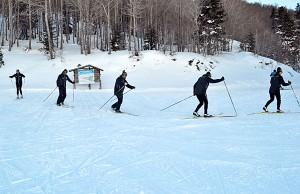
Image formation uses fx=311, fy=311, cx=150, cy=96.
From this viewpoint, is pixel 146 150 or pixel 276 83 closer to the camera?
pixel 146 150

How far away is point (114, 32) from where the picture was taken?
3972 centimetres

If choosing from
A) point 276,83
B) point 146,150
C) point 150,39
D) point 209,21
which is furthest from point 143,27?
point 146,150

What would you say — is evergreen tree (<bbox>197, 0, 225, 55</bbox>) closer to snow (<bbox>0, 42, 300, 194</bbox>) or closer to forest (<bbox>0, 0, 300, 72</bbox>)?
forest (<bbox>0, 0, 300, 72</bbox>)

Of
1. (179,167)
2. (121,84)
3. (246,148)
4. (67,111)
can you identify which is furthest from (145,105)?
(179,167)

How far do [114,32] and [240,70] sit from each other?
53.5 feet

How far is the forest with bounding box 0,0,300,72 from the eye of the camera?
37.2 m

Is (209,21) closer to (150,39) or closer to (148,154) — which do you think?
(150,39)

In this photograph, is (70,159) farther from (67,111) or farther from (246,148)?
(67,111)

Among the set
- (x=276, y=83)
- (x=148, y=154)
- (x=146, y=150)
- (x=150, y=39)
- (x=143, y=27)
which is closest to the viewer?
(x=148, y=154)

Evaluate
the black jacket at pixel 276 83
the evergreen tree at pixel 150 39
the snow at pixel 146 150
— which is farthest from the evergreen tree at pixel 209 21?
the black jacket at pixel 276 83

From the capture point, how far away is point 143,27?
51156 millimetres

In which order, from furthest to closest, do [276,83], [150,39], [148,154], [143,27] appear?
[143,27] → [150,39] → [276,83] → [148,154]

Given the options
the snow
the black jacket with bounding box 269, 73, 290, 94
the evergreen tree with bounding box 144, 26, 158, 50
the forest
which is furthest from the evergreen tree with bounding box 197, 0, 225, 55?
the black jacket with bounding box 269, 73, 290, 94

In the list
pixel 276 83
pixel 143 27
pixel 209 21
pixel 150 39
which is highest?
pixel 143 27
